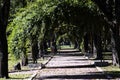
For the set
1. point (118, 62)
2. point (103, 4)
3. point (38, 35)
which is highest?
point (103, 4)

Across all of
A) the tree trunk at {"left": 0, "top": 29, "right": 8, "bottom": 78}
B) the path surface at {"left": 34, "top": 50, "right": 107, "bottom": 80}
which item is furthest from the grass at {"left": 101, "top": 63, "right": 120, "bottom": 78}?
the tree trunk at {"left": 0, "top": 29, "right": 8, "bottom": 78}

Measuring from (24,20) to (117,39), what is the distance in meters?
6.67

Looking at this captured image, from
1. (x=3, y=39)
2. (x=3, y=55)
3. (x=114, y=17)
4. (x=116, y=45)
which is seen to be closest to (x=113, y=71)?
(x=116, y=45)

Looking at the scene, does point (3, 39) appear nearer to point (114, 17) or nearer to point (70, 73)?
point (70, 73)

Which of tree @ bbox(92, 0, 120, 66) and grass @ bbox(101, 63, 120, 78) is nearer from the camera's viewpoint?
grass @ bbox(101, 63, 120, 78)

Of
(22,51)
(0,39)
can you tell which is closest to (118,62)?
(22,51)

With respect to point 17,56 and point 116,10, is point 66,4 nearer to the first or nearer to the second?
point 116,10

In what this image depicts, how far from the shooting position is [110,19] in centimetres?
2680

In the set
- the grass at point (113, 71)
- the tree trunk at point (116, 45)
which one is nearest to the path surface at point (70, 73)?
the grass at point (113, 71)

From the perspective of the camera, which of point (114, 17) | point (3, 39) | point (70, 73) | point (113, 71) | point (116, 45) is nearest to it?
point (3, 39)

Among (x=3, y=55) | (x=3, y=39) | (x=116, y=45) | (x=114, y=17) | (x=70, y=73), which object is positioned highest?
(x=114, y=17)

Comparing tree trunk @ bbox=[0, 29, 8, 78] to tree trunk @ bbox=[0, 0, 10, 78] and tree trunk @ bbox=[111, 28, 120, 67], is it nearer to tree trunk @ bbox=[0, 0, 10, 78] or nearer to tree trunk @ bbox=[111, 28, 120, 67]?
tree trunk @ bbox=[0, 0, 10, 78]

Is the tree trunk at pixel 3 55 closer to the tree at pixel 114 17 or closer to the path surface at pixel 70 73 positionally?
the path surface at pixel 70 73

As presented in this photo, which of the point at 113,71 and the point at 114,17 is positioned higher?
the point at 114,17
